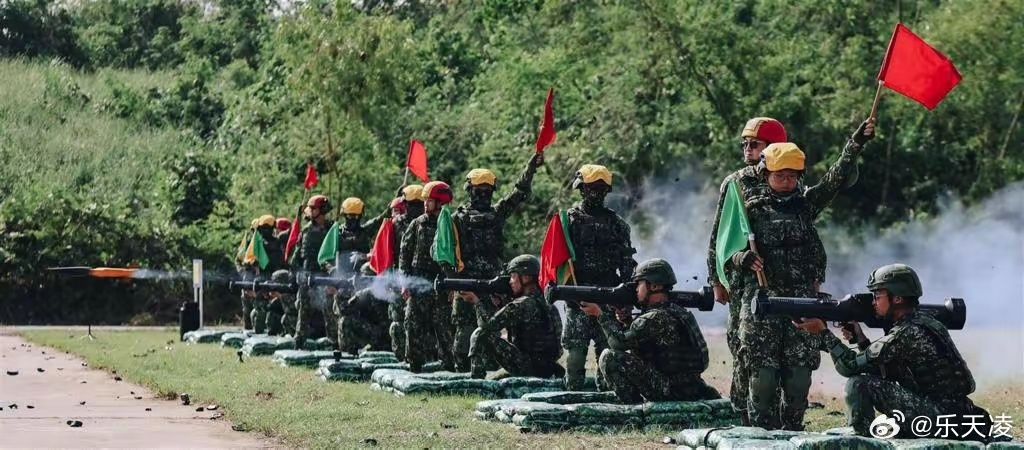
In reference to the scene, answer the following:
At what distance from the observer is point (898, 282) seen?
9.92 meters

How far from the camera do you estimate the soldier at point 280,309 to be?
24938mm

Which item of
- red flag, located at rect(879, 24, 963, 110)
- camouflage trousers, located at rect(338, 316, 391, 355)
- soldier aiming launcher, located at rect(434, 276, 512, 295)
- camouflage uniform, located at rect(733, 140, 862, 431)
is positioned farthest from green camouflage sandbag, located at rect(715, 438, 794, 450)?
camouflage trousers, located at rect(338, 316, 391, 355)

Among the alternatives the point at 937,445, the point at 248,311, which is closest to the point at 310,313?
the point at 248,311

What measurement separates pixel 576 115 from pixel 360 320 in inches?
546

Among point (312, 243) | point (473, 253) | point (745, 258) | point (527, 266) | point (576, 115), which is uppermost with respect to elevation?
point (576, 115)

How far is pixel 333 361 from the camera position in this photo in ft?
61.2

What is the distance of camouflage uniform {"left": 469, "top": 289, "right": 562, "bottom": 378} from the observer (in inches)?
607

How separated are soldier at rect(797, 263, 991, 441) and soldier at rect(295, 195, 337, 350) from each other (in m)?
13.1

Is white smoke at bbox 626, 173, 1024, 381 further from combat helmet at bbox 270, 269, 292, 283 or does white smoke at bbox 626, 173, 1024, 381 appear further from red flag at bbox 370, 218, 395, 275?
red flag at bbox 370, 218, 395, 275

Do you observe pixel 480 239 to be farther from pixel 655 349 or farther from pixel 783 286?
pixel 783 286

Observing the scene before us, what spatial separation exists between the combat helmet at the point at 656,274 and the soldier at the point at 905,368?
2.42 metres

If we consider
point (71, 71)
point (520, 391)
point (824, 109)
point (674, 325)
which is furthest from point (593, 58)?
point (71, 71)

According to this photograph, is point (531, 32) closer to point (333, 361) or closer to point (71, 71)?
point (333, 361)

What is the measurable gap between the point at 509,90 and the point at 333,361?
1702 centimetres
